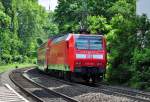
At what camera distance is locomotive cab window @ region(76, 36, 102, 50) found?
A: 3130 cm

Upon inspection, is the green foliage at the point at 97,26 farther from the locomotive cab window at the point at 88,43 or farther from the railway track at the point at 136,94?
the railway track at the point at 136,94

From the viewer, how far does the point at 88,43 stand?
1236 inches

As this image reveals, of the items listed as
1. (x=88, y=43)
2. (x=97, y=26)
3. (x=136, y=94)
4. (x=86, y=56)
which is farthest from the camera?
(x=97, y=26)

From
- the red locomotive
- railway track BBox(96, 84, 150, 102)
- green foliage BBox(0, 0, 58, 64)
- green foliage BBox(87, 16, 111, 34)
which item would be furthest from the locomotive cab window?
green foliage BBox(0, 0, 58, 64)

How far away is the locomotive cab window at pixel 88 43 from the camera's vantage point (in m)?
31.3

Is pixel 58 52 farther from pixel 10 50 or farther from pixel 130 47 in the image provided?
pixel 10 50

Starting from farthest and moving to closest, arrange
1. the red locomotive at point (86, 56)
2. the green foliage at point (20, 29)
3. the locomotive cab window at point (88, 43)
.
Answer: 1. the green foliage at point (20, 29)
2. the locomotive cab window at point (88, 43)
3. the red locomotive at point (86, 56)

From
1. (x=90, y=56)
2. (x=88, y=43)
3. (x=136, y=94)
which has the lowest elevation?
(x=136, y=94)

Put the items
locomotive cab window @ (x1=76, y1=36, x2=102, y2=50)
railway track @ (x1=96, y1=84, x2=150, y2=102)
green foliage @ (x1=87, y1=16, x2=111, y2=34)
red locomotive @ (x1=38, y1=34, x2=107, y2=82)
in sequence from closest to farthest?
railway track @ (x1=96, y1=84, x2=150, y2=102) → red locomotive @ (x1=38, y1=34, x2=107, y2=82) → locomotive cab window @ (x1=76, y1=36, x2=102, y2=50) → green foliage @ (x1=87, y1=16, x2=111, y2=34)

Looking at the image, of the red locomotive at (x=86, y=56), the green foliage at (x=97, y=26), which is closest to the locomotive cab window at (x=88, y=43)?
the red locomotive at (x=86, y=56)

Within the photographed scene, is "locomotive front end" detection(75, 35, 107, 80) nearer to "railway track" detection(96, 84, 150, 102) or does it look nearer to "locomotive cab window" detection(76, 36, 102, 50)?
"locomotive cab window" detection(76, 36, 102, 50)

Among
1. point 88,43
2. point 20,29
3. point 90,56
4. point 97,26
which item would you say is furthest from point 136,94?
point 20,29

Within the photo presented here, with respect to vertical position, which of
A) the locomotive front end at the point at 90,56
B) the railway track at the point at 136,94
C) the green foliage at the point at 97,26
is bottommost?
the railway track at the point at 136,94

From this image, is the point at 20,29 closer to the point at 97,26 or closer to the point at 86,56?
the point at 97,26
